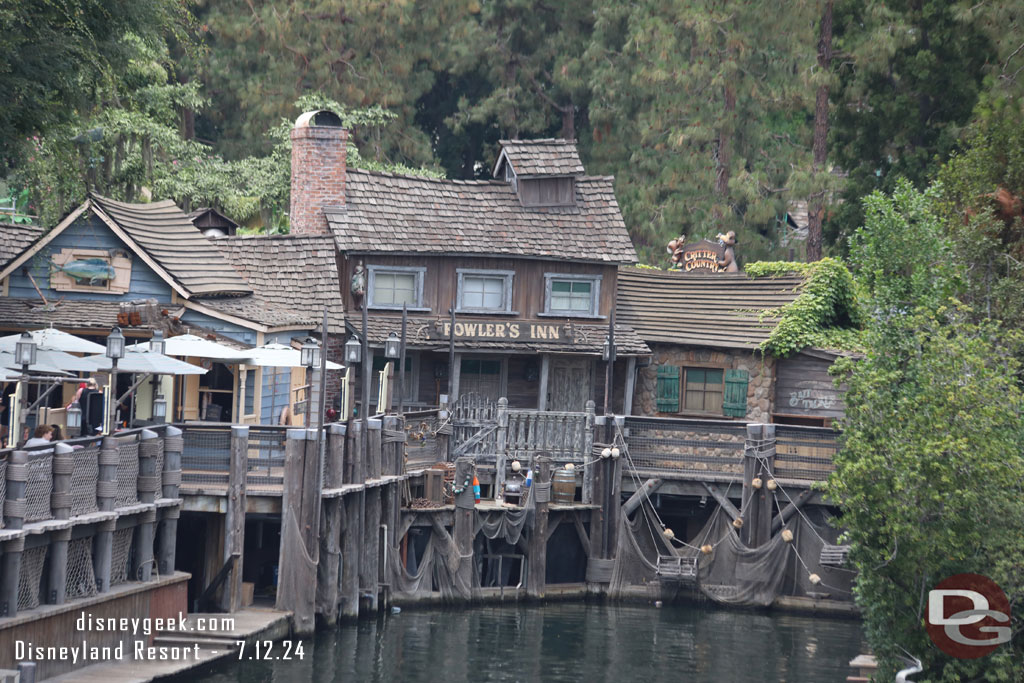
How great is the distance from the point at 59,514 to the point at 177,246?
1255 cm

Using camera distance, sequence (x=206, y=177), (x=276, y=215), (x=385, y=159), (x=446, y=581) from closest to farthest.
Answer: (x=446, y=581) < (x=206, y=177) < (x=276, y=215) < (x=385, y=159)

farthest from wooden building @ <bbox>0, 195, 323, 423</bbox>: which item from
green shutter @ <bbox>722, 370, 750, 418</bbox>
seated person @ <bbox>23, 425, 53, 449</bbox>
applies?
green shutter @ <bbox>722, 370, 750, 418</bbox>

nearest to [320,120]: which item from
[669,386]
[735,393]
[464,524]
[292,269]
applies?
[292,269]

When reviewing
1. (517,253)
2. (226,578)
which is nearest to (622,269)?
(517,253)

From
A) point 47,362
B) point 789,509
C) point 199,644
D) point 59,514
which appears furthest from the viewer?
point 789,509

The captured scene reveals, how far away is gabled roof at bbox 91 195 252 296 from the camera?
108ft

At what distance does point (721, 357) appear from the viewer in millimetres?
39000

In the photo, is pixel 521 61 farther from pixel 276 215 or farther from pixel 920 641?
pixel 920 641

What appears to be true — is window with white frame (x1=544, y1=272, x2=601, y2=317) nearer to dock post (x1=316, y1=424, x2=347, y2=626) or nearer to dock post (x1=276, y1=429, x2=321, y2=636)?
dock post (x1=316, y1=424, x2=347, y2=626)

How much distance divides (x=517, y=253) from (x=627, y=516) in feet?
28.3

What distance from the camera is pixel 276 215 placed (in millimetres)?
52406

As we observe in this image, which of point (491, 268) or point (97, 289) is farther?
point (491, 268)

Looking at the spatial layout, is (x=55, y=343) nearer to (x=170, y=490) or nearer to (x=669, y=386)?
(x=170, y=490)

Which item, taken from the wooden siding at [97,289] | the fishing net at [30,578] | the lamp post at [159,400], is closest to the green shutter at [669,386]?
the wooden siding at [97,289]
